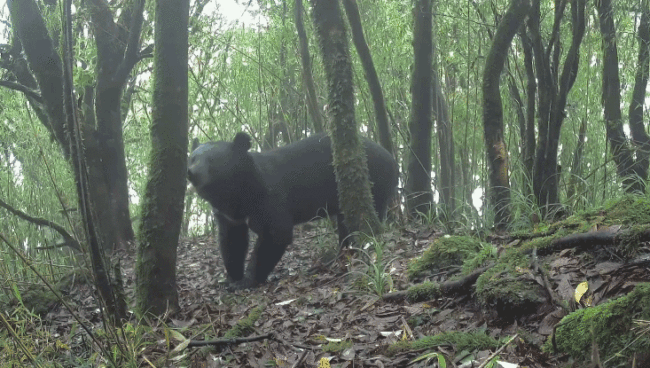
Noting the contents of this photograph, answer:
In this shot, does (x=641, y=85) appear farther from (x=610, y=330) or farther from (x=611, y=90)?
(x=610, y=330)

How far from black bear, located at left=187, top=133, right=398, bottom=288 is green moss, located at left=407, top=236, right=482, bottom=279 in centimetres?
232

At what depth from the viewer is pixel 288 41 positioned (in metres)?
9.24

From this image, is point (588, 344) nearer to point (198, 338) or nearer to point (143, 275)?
point (198, 338)

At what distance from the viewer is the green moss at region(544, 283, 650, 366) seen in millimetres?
1990

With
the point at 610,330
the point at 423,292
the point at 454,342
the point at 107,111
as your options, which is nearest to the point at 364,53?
the point at 107,111

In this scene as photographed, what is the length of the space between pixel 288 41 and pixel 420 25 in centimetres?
264

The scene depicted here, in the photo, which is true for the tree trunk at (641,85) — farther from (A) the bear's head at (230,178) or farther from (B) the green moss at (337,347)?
(B) the green moss at (337,347)

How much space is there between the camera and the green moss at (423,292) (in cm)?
Answer: 330

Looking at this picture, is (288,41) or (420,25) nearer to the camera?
(420,25)

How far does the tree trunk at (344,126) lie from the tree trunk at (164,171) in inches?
63.4

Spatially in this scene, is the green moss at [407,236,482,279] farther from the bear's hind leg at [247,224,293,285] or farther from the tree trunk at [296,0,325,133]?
the tree trunk at [296,0,325,133]

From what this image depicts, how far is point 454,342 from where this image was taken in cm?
252

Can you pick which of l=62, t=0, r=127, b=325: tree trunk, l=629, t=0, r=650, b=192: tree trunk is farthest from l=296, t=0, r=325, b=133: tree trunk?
l=62, t=0, r=127, b=325: tree trunk

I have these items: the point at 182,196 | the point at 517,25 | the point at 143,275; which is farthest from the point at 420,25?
the point at 143,275
